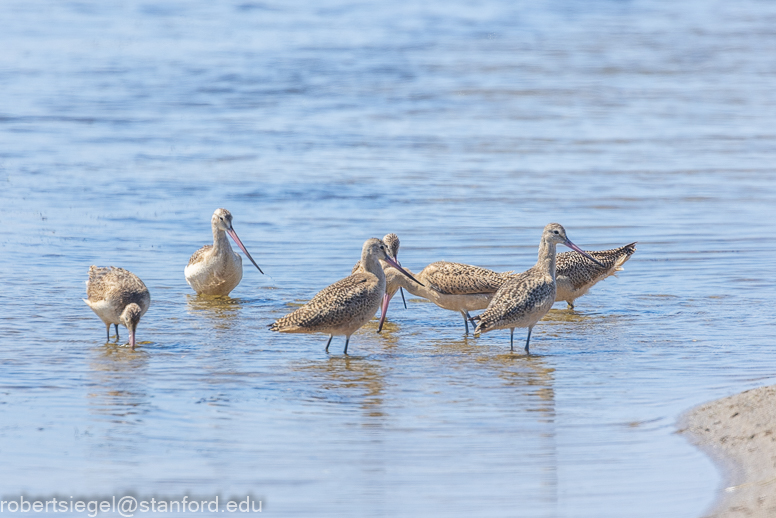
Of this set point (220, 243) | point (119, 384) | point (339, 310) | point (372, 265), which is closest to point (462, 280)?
point (372, 265)

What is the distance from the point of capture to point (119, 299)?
735 centimetres

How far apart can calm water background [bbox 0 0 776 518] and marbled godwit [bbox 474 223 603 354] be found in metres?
0.23

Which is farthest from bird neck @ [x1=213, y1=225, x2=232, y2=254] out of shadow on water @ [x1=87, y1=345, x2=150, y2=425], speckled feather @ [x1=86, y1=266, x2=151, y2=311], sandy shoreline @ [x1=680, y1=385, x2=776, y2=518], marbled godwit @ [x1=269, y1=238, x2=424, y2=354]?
sandy shoreline @ [x1=680, y1=385, x2=776, y2=518]

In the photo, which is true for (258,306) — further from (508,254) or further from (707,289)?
(707,289)

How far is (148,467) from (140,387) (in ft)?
4.53

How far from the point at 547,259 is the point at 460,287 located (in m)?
0.69

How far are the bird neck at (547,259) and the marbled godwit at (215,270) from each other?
95.3 inches

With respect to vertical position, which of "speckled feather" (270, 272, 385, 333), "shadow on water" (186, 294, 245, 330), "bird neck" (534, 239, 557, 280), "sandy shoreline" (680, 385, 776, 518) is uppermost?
"bird neck" (534, 239, 557, 280)

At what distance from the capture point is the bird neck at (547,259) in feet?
25.3

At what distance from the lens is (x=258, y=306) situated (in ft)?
28.5

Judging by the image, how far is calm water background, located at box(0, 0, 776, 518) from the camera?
16.2 ft

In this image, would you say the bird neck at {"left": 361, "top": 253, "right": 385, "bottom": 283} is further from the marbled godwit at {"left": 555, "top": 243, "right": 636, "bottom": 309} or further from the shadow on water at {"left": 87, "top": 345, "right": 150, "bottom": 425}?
the shadow on water at {"left": 87, "top": 345, "right": 150, "bottom": 425}

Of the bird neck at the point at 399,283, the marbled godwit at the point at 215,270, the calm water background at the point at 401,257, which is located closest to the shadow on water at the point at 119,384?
the calm water background at the point at 401,257

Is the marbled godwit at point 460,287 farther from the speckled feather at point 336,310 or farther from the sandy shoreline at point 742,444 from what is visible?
the sandy shoreline at point 742,444
